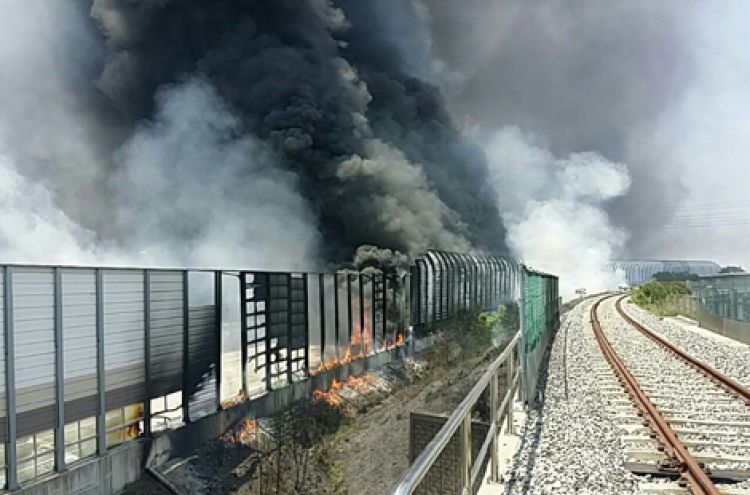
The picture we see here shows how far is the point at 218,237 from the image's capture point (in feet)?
99.8

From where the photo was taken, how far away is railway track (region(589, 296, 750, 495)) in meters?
4.71

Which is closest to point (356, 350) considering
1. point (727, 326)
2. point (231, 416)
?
point (231, 416)

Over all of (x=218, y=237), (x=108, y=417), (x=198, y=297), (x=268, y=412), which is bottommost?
(x=268, y=412)

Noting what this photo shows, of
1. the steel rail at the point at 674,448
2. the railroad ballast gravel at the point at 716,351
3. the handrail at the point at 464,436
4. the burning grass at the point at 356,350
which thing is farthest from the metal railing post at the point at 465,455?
the railroad ballast gravel at the point at 716,351

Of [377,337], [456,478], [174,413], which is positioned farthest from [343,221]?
[456,478]

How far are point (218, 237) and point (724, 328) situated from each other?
74.8ft

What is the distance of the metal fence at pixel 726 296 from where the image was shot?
17.4 meters

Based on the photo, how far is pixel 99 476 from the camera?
20.1 ft

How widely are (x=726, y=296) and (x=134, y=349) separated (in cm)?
Result: 1906

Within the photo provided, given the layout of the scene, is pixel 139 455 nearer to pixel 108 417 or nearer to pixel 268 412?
pixel 108 417

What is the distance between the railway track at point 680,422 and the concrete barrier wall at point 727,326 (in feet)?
18.9

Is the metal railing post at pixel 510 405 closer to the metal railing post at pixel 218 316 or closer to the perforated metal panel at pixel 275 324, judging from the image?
the metal railing post at pixel 218 316

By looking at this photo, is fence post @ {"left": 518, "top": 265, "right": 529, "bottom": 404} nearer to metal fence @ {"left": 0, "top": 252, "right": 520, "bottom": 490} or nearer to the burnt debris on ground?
the burnt debris on ground

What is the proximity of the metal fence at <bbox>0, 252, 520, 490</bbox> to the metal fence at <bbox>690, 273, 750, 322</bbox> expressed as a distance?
12.8 m
